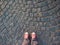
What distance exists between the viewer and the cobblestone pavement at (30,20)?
2146 millimetres

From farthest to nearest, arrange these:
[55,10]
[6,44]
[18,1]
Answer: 1. [6,44]
2. [18,1]
3. [55,10]

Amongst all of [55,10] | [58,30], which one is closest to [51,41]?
[58,30]

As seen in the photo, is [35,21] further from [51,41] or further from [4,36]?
[4,36]

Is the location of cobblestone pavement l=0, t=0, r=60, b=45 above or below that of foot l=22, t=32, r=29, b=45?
above

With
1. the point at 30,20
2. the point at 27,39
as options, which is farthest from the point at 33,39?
the point at 30,20

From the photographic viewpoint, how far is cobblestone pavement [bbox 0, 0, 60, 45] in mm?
2146

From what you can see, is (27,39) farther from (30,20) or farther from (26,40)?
A: (30,20)

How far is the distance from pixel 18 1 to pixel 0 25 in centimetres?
38

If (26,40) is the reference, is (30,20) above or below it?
above

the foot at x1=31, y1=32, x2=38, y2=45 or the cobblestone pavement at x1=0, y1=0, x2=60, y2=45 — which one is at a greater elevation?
the cobblestone pavement at x1=0, y1=0, x2=60, y2=45

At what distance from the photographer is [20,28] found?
2.33m

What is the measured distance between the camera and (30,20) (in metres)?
2.25

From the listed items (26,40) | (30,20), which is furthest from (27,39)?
(30,20)

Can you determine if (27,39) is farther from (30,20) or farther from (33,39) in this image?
(30,20)
